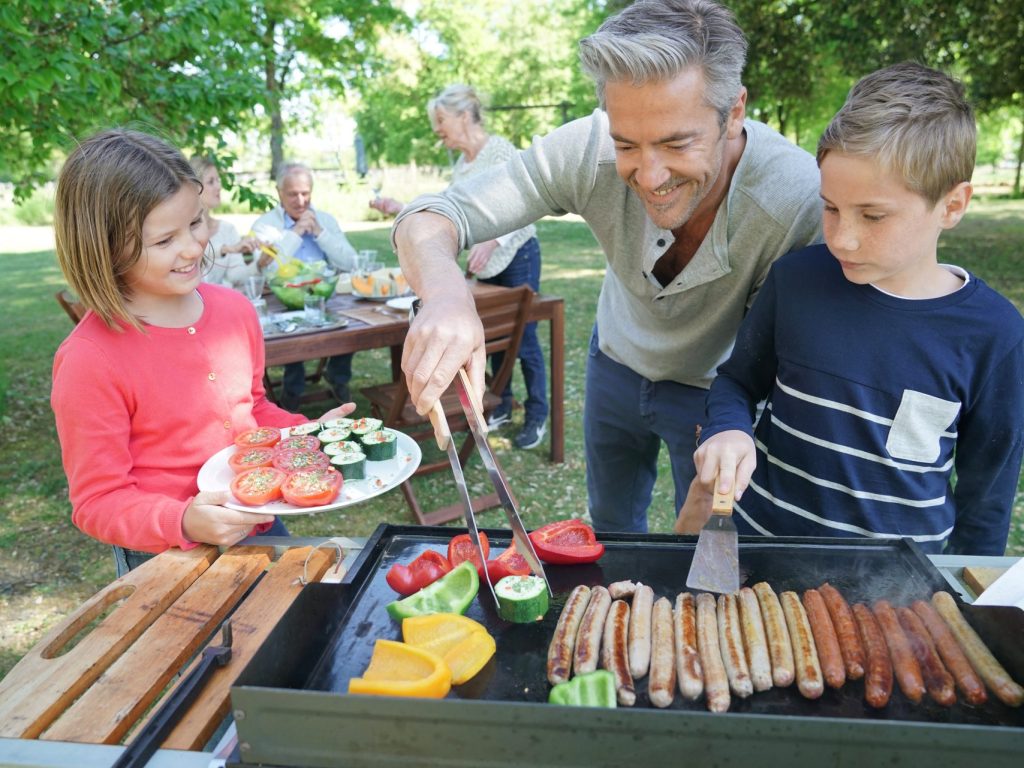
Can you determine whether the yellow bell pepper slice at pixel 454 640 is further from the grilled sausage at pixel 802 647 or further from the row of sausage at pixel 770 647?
the grilled sausage at pixel 802 647

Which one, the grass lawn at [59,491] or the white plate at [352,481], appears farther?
the grass lawn at [59,491]

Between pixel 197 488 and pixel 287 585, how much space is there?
0.66 metres

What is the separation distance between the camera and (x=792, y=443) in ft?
6.98

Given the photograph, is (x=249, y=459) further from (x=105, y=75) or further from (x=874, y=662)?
(x=105, y=75)

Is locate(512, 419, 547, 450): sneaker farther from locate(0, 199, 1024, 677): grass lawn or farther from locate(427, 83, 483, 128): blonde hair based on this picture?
locate(427, 83, 483, 128): blonde hair

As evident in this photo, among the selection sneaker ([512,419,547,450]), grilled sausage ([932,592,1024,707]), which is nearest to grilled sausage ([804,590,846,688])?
grilled sausage ([932,592,1024,707])

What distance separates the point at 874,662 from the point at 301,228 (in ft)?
20.1

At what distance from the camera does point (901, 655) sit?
4.89 ft

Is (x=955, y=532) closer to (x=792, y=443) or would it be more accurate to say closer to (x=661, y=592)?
(x=792, y=443)

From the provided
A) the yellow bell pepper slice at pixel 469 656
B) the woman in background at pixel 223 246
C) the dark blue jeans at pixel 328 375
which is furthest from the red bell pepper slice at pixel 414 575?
the dark blue jeans at pixel 328 375

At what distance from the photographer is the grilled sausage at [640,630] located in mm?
A: 1536

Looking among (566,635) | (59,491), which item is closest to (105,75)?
(59,491)

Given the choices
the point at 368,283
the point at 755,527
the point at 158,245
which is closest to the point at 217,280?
the point at 368,283

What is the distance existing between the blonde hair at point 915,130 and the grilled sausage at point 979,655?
3.27ft
